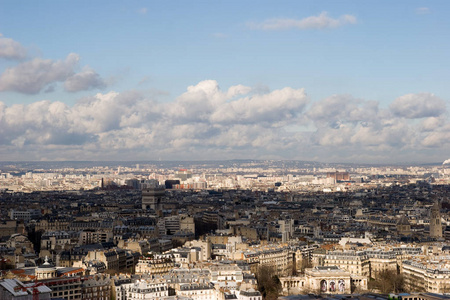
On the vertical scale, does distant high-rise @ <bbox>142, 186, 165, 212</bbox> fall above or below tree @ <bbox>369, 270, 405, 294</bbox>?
above

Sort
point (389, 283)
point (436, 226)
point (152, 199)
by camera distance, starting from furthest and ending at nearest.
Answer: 1. point (152, 199)
2. point (436, 226)
3. point (389, 283)

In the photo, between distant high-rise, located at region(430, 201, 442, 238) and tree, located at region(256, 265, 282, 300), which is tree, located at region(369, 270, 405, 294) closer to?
tree, located at region(256, 265, 282, 300)

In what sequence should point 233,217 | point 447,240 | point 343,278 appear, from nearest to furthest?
1. point 343,278
2. point 447,240
3. point 233,217

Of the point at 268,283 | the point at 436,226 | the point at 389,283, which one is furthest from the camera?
the point at 436,226

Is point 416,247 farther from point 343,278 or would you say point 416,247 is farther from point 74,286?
point 74,286

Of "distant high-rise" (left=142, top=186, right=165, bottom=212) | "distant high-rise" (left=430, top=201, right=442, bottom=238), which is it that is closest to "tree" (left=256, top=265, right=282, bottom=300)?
"distant high-rise" (left=430, top=201, right=442, bottom=238)

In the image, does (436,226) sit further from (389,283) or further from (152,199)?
(152,199)

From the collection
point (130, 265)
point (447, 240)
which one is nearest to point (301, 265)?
point (130, 265)

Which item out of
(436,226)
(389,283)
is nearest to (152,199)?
(436,226)

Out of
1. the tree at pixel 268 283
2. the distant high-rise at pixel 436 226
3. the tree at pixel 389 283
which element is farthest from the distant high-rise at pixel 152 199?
the tree at pixel 389 283
